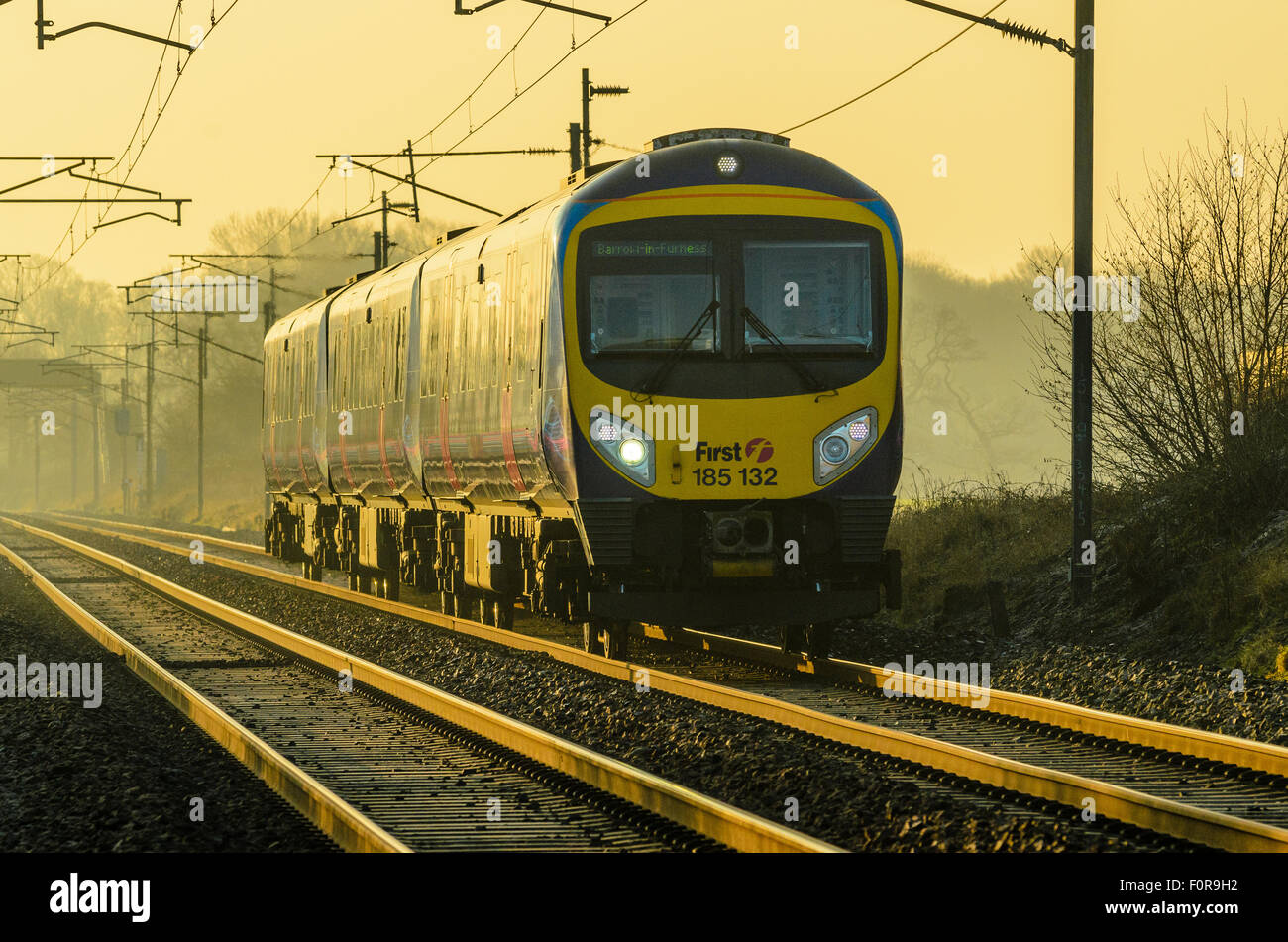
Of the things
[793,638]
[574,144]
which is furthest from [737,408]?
[574,144]

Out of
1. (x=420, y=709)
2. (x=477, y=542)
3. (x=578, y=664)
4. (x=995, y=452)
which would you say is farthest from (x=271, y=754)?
(x=995, y=452)

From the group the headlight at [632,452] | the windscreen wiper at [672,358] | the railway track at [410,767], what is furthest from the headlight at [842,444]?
the railway track at [410,767]

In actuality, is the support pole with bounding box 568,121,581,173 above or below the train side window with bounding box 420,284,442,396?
above

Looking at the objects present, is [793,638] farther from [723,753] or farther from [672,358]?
[723,753]

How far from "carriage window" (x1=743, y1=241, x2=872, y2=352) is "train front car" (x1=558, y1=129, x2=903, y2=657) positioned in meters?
0.01

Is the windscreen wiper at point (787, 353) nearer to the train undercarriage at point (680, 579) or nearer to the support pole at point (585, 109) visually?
the train undercarriage at point (680, 579)

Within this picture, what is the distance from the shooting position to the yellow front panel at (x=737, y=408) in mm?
12891

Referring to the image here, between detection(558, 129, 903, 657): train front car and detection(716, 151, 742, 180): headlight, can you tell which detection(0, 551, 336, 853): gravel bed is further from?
detection(716, 151, 742, 180): headlight

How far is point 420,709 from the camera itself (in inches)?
480

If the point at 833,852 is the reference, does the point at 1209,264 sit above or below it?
above

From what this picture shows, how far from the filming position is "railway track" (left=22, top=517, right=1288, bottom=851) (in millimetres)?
8047

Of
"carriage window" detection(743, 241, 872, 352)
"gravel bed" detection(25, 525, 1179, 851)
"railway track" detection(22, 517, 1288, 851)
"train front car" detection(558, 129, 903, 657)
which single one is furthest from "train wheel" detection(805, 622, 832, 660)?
"carriage window" detection(743, 241, 872, 352)
